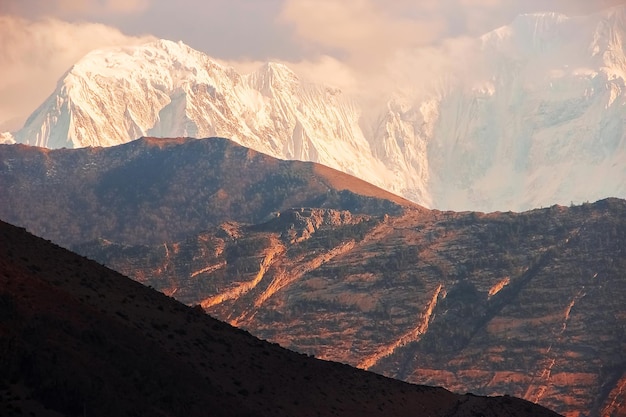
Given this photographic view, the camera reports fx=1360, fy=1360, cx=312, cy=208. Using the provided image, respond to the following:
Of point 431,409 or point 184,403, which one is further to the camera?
point 431,409

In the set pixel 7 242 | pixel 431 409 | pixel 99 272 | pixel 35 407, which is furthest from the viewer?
pixel 431 409

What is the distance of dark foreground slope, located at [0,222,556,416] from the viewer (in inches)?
4370

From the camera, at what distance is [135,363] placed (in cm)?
12581

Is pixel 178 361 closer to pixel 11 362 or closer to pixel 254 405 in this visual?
pixel 254 405

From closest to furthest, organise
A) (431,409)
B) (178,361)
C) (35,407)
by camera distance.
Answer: (35,407), (178,361), (431,409)

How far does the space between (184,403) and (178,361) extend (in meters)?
13.0

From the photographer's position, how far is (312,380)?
162 m

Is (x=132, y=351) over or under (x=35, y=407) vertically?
over

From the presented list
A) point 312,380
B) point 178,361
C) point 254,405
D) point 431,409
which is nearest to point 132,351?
point 178,361

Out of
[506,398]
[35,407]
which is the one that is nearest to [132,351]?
[35,407]

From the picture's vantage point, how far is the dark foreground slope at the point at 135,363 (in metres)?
111

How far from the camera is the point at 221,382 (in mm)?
141125

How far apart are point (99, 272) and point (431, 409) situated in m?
50.6

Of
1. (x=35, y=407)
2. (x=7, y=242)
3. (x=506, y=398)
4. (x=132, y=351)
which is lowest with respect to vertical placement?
(x=35, y=407)
